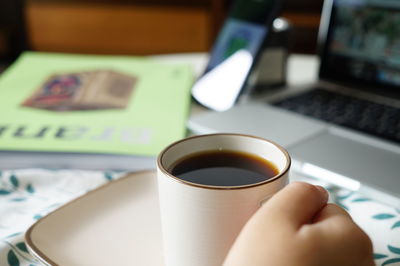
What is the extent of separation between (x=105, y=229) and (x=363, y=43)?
56 cm

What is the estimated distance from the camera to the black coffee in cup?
349mm

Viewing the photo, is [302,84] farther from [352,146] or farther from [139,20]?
[139,20]

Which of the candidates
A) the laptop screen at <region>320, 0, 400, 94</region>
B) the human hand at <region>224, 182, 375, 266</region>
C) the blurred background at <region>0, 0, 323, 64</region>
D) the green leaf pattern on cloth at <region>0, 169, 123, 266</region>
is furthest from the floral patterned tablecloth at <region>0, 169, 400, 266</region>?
the blurred background at <region>0, 0, 323, 64</region>

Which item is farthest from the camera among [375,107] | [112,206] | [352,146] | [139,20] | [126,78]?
[139,20]

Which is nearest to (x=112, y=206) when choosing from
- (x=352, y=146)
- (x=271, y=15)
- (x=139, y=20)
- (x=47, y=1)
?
(x=352, y=146)

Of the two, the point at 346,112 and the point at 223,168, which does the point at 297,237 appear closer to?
the point at 223,168

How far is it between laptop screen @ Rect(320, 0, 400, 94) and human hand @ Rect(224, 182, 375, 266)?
1.66 feet

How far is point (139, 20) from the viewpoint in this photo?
221 centimetres

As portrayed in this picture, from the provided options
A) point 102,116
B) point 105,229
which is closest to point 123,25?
point 102,116

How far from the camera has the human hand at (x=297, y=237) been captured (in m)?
0.27

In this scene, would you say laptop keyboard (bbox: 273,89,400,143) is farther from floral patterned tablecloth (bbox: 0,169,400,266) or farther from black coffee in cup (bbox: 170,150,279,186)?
black coffee in cup (bbox: 170,150,279,186)

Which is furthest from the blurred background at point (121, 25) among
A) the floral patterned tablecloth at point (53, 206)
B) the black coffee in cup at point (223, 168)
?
the black coffee in cup at point (223, 168)

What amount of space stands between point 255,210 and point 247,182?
0.05 m

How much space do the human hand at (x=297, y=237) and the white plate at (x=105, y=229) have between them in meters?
0.13
